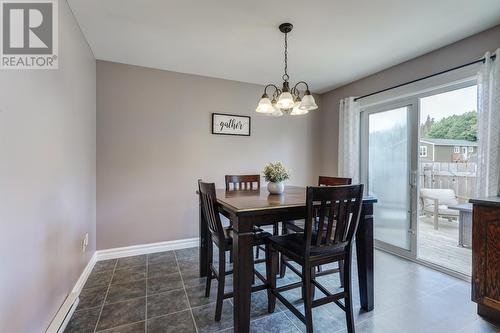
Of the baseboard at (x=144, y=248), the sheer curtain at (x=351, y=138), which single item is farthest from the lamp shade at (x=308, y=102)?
the baseboard at (x=144, y=248)

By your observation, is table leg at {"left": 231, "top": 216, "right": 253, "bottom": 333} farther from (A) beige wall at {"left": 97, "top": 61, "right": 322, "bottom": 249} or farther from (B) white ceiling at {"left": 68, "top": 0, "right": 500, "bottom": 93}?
(A) beige wall at {"left": 97, "top": 61, "right": 322, "bottom": 249}

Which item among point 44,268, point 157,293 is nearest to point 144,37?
point 44,268

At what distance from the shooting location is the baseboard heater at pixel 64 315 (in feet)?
4.92

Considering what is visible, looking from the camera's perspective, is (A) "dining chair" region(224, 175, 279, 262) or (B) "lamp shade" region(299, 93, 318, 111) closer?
(B) "lamp shade" region(299, 93, 318, 111)

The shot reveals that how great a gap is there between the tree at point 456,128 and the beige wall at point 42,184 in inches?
149

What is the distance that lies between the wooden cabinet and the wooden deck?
29.0 inches

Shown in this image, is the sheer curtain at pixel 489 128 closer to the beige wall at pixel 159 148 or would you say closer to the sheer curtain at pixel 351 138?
the sheer curtain at pixel 351 138

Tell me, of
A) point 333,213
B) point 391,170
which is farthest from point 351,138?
point 333,213

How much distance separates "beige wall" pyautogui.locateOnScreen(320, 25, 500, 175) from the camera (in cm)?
228

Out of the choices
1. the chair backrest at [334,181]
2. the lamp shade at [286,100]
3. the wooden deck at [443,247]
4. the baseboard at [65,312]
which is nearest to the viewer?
the baseboard at [65,312]

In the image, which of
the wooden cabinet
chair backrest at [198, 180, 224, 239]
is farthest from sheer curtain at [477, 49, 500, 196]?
chair backrest at [198, 180, 224, 239]

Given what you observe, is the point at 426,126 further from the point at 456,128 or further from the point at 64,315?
the point at 64,315

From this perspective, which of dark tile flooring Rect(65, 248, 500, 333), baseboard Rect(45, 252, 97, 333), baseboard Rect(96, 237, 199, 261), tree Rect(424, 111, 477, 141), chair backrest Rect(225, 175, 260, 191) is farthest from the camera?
baseboard Rect(96, 237, 199, 261)

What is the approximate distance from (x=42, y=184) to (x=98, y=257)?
1.79 m
